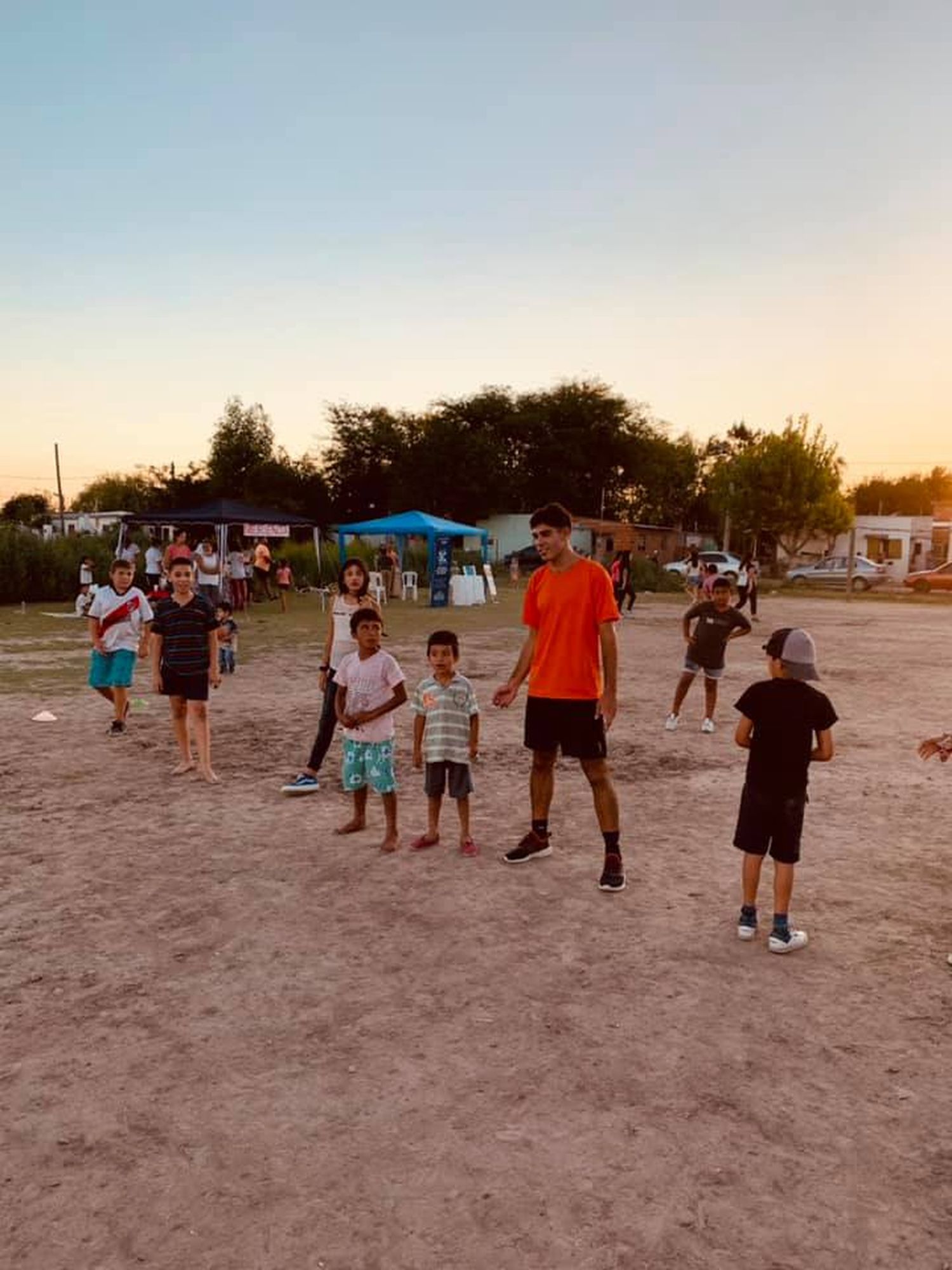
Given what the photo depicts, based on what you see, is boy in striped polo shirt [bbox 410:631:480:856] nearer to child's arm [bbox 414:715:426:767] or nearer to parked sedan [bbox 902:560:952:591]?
child's arm [bbox 414:715:426:767]

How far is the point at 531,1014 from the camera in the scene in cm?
370

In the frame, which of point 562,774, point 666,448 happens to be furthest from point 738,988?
point 666,448

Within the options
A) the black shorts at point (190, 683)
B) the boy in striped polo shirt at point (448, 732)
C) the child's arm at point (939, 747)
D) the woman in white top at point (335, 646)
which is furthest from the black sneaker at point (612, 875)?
the black shorts at point (190, 683)

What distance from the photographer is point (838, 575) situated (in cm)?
4197

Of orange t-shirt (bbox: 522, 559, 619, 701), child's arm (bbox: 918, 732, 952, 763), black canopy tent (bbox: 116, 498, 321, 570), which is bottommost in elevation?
child's arm (bbox: 918, 732, 952, 763)

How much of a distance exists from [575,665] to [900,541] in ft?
210

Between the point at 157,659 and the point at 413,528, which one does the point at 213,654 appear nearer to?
the point at 157,659

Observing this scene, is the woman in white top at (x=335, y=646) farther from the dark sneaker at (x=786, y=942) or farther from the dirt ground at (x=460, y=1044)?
the dark sneaker at (x=786, y=942)

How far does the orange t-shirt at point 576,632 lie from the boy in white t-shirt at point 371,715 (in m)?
1.02

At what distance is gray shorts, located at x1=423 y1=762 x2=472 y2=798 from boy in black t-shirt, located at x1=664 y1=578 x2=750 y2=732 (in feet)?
14.1

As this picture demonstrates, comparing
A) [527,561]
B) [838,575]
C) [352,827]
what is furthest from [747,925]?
[527,561]

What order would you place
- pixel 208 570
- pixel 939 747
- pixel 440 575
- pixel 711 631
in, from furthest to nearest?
pixel 440 575
pixel 208 570
pixel 711 631
pixel 939 747

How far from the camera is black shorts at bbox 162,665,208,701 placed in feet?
24.0

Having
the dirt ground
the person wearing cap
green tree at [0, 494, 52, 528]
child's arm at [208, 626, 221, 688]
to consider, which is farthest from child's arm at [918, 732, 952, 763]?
green tree at [0, 494, 52, 528]
